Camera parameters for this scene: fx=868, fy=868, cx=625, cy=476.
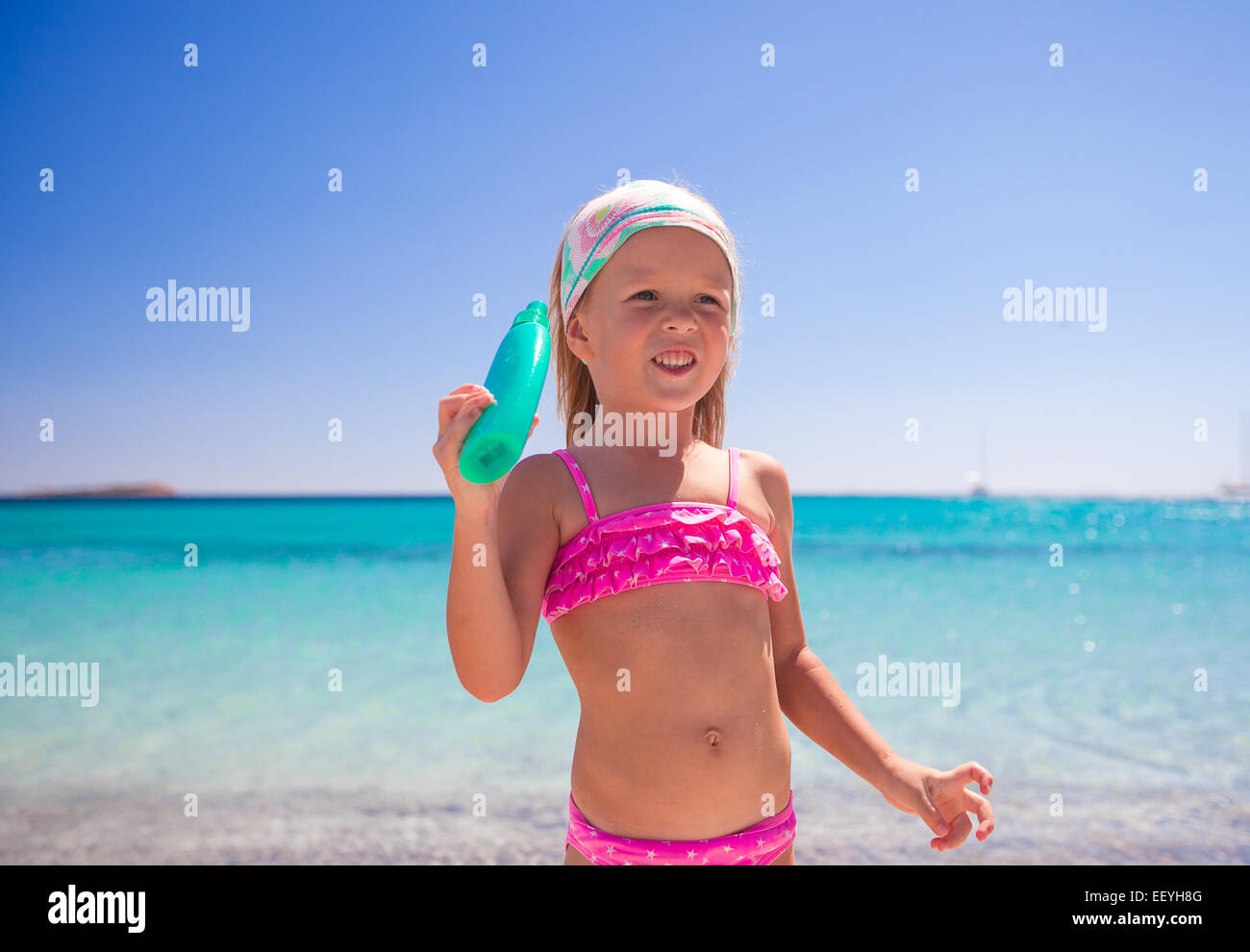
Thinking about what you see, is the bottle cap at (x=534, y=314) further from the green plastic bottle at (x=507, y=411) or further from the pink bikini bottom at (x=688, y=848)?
the pink bikini bottom at (x=688, y=848)

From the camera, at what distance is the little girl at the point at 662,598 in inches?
60.9

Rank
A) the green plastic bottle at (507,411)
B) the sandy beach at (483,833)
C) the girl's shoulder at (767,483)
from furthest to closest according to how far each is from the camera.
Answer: the sandy beach at (483,833) < the girl's shoulder at (767,483) < the green plastic bottle at (507,411)

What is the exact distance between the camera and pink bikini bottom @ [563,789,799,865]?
4.99 feet

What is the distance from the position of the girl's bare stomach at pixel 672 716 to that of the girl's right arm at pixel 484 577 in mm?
145

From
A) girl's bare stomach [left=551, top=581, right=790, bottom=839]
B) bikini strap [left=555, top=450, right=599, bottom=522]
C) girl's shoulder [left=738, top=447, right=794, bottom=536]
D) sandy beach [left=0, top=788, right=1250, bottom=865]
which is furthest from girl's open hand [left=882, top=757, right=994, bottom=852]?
sandy beach [left=0, top=788, right=1250, bottom=865]

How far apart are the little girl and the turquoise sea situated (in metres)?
2.86

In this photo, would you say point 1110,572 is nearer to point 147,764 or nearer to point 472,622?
point 147,764

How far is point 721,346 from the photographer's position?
5.53ft

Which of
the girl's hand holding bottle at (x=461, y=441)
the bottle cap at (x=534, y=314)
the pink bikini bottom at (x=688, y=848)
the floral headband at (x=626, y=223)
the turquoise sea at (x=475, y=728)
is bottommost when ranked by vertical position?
the turquoise sea at (x=475, y=728)

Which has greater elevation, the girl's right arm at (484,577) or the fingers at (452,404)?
the fingers at (452,404)

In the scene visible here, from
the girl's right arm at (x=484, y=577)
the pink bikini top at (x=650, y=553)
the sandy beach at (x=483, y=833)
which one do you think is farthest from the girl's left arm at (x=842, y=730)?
the sandy beach at (x=483, y=833)

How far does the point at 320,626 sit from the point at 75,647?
2369 mm
